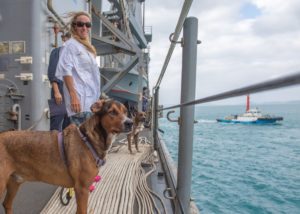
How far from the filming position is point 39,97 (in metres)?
3.89

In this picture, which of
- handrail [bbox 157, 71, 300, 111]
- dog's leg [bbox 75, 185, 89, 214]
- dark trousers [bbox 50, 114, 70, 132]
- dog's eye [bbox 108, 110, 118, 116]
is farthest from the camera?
dark trousers [bbox 50, 114, 70, 132]

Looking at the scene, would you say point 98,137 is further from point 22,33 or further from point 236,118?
point 236,118

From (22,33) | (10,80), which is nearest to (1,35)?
(22,33)

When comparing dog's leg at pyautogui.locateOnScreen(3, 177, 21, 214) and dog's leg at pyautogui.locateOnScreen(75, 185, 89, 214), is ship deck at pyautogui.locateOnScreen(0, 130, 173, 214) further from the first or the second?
dog's leg at pyautogui.locateOnScreen(75, 185, 89, 214)

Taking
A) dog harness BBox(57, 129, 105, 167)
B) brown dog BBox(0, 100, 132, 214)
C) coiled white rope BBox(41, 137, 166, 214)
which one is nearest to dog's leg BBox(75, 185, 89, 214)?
brown dog BBox(0, 100, 132, 214)

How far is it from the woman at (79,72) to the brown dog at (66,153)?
0.36 metres

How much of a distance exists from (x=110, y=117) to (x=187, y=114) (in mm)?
492

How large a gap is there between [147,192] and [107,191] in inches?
15.8

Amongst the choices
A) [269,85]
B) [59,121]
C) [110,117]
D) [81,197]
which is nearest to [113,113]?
[110,117]

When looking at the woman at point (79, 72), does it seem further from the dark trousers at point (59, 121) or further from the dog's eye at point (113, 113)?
the dog's eye at point (113, 113)

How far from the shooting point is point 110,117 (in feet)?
5.55

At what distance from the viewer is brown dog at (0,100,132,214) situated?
160 centimetres

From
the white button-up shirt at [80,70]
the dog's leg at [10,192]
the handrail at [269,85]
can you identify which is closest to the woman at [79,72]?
the white button-up shirt at [80,70]

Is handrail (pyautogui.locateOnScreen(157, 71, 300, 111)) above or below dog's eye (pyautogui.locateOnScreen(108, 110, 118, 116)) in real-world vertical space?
above
